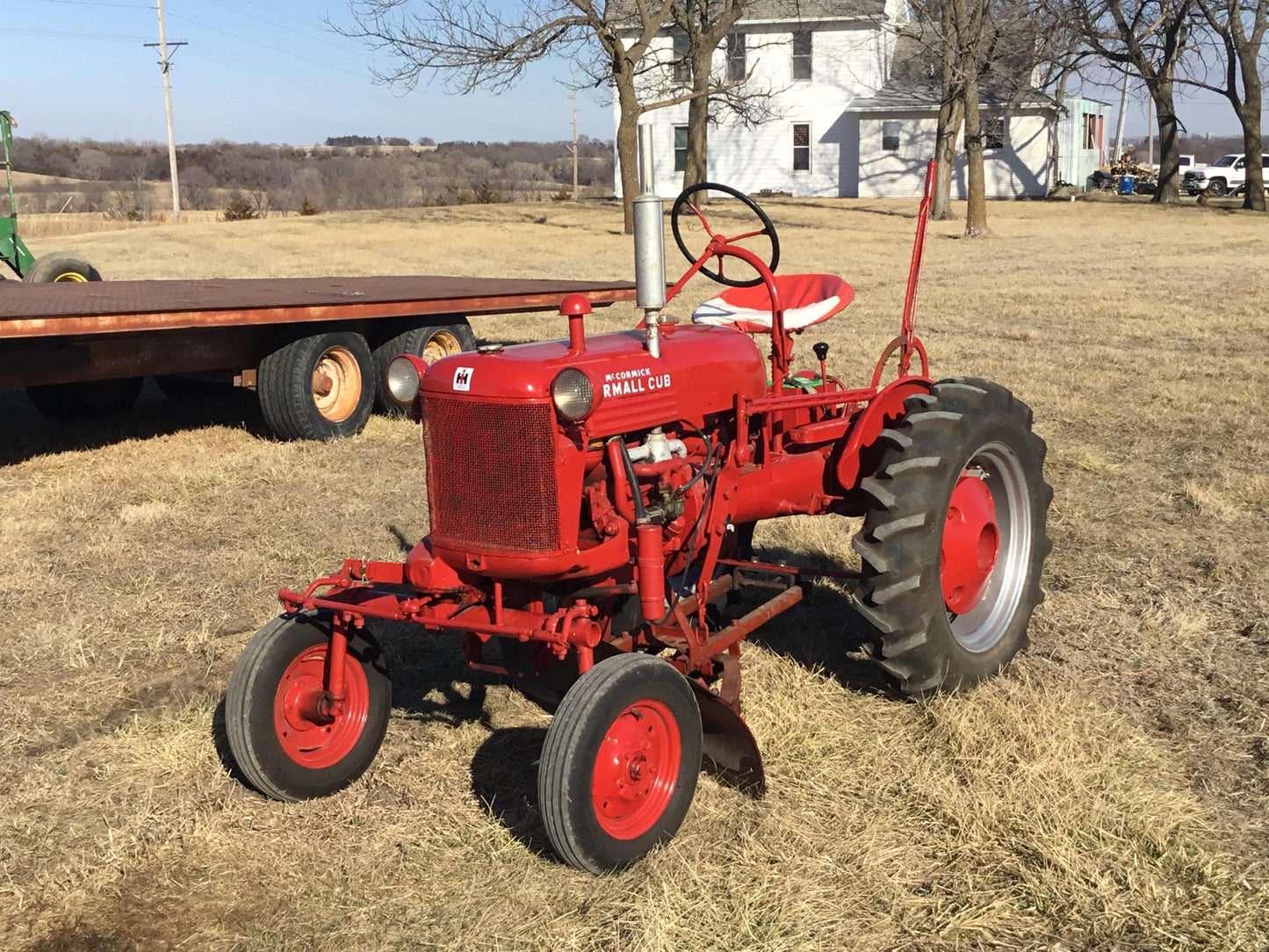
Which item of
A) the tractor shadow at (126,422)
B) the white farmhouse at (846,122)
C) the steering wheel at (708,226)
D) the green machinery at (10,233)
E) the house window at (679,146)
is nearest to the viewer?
the steering wheel at (708,226)

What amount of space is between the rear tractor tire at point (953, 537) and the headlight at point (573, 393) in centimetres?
108

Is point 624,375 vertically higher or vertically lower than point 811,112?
lower

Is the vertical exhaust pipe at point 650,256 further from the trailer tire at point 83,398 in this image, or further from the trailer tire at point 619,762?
the trailer tire at point 83,398

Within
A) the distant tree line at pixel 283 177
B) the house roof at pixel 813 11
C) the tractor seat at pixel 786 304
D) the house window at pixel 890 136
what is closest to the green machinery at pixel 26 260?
the tractor seat at pixel 786 304

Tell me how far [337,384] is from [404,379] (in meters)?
5.00

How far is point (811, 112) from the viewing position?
39.2 m

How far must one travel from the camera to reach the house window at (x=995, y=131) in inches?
1431

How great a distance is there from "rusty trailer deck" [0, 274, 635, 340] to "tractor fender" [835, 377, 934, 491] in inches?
169

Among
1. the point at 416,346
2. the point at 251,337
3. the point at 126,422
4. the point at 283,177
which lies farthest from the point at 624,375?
the point at 283,177

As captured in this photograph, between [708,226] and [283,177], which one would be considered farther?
[283,177]

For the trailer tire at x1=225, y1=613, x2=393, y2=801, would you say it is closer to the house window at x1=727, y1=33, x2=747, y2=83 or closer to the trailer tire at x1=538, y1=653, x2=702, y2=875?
the trailer tire at x1=538, y1=653, x2=702, y2=875

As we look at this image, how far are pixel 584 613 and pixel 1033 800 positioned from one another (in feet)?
4.30

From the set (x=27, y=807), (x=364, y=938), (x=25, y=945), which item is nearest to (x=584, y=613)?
(x=364, y=938)

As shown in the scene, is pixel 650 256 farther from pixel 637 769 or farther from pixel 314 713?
pixel 314 713
